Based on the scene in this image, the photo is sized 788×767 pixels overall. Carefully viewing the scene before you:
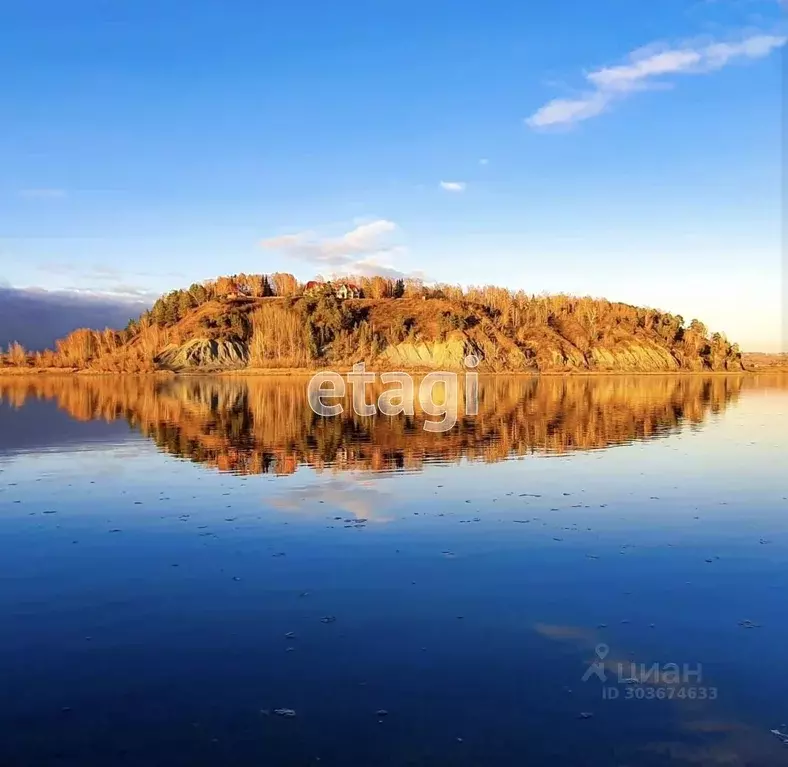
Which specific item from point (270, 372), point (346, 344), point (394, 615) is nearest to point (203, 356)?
point (270, 372)

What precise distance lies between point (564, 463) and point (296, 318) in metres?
161

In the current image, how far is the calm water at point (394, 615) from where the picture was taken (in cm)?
768

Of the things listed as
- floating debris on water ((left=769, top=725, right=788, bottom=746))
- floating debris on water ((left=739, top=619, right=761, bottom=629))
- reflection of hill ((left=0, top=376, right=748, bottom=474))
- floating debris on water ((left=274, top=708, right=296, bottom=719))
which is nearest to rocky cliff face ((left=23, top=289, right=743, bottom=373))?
reflection of hill ((left=0, top=376, right=748, bottom=474))

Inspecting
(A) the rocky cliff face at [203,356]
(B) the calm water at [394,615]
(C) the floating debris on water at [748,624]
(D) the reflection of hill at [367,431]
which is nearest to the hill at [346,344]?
(A) the rocky cliff face at [203,356]

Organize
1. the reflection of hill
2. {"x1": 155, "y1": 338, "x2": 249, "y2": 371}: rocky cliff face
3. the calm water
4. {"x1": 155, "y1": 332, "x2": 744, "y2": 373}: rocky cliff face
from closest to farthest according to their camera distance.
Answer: the calm water < the reflection of hill < {"x1": 155, "y1": 338, "x2": 249, "y2": 371}: rocky cliff face < {"x1": 155, "y1": 332, "x2": 744, "y2": 373}: rocky cliff face

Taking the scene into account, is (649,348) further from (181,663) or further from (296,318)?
(181,663)

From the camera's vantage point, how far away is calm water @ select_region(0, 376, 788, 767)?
7.68 m

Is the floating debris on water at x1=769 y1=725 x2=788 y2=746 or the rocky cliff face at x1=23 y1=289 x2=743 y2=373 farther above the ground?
the rocky cliff face at x1=23 y1=289 x2=743 y2=373

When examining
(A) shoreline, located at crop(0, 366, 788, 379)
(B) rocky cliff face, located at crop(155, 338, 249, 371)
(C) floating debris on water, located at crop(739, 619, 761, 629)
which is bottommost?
(C) floating debris on water, located at crop(739, 619, 761, 629)

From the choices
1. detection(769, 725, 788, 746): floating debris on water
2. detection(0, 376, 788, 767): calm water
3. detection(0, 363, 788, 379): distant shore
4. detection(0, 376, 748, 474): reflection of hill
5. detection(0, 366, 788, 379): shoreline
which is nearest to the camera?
detection(769, 725, 788, 746): floating debris on water

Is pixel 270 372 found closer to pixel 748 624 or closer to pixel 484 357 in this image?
pixel 484 357

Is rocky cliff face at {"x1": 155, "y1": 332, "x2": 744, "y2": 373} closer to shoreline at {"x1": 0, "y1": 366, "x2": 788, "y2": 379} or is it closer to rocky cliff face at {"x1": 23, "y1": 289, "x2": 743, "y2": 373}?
rocky cliff face at {"x1": 23, "y1": 289, "x2": 743, "y2": 373}

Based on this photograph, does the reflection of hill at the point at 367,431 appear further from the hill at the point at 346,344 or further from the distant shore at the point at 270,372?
the hill at the point at 346,344

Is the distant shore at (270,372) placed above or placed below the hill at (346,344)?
below
